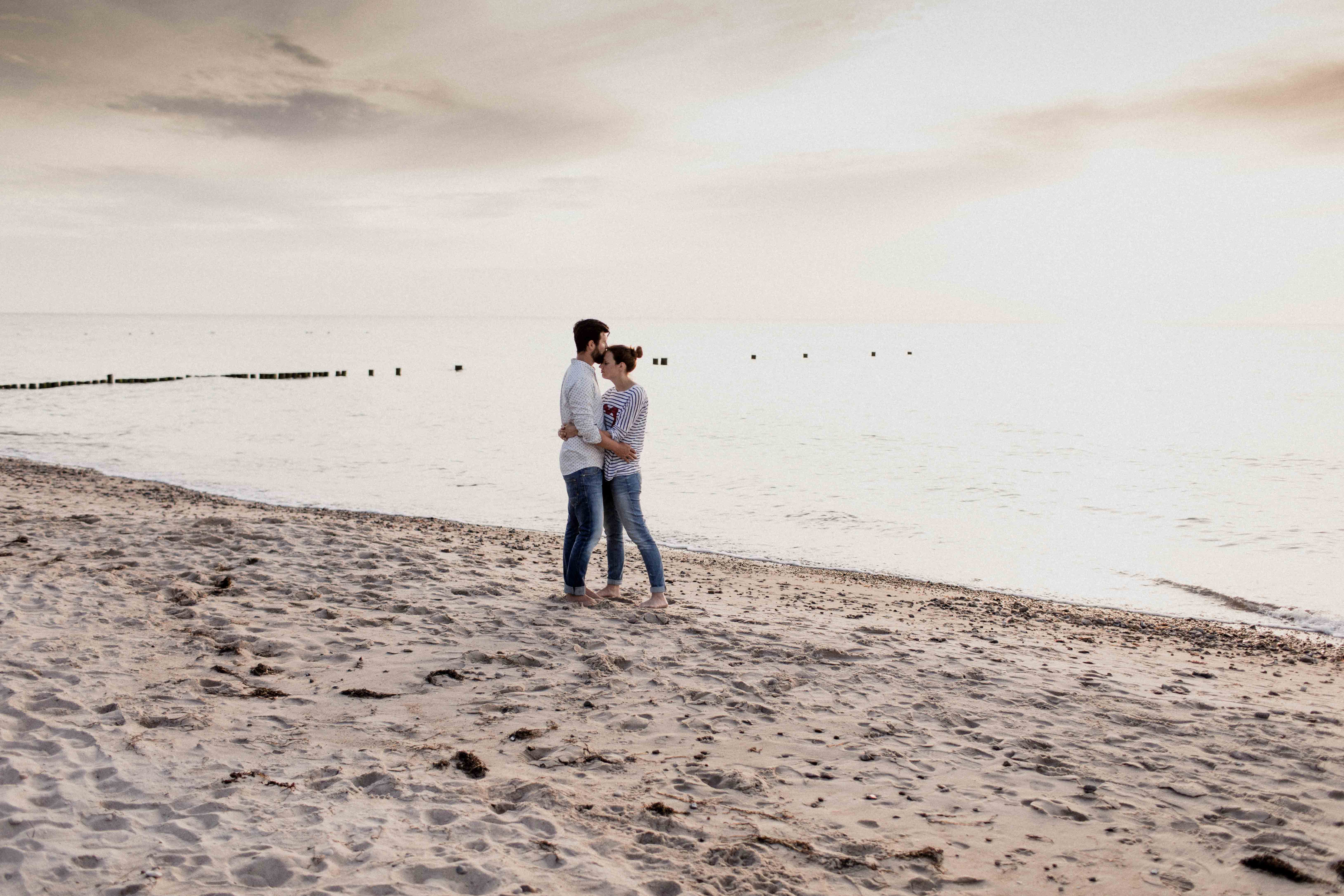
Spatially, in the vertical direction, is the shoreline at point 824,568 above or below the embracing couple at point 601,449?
below

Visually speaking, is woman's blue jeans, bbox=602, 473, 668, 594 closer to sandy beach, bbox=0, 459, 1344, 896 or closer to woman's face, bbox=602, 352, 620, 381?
sandy beach, bbox=0, 459, 1344, 896

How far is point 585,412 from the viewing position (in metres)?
7.30

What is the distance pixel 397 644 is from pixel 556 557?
411cm

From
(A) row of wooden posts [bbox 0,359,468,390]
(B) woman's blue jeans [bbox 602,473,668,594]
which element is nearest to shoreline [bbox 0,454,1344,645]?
(B) woman's blue jeans [bbox 602,473,668,594]

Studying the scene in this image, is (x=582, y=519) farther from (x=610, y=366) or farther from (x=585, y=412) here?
(x=610, y=366)

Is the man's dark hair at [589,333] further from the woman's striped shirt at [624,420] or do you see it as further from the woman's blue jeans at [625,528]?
the woman's blue jeans at [625,528]

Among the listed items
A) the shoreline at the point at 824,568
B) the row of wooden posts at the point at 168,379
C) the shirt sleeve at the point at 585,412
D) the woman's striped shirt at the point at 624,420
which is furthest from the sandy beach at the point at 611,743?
the row of wooden posts at the point at 168,379

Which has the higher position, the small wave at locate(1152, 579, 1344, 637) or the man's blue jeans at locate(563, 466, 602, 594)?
the man's blue jeans at locate(563, 466, 602, 594)

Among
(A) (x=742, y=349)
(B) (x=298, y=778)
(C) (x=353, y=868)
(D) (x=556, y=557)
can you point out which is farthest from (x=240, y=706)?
(A) (x=742, y=349)

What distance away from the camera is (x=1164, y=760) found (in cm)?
524

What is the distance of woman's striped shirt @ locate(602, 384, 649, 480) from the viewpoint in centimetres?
749

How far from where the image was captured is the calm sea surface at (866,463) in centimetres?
1326

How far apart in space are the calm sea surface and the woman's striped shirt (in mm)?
6013

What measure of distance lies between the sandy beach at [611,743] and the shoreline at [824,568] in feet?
2.79
